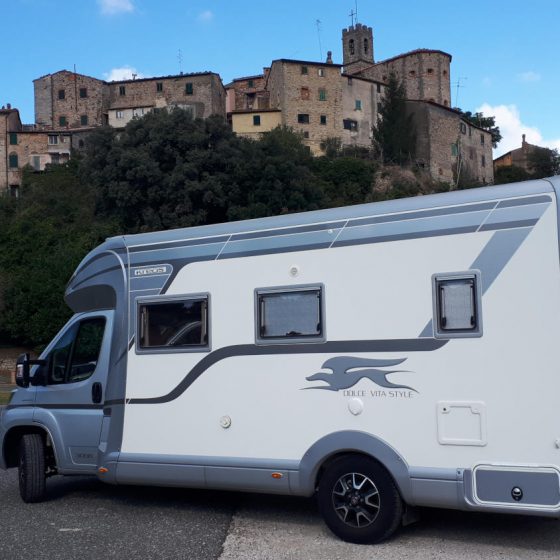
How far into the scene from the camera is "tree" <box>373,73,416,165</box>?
77062 millimetres

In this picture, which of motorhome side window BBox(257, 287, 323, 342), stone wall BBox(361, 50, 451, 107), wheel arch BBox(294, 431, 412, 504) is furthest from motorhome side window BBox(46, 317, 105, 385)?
stone wall BBox(361, 50, 451, 107)

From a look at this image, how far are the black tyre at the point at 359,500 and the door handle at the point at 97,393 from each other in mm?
2702

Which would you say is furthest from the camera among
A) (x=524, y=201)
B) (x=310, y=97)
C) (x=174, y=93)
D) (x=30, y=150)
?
(x=310, y=97)

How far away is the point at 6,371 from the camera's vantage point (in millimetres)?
43188

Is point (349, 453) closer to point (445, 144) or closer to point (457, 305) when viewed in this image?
point (457, 305)

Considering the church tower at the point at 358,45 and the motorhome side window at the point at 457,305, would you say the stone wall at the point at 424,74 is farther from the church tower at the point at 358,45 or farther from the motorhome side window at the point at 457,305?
the motorhome side window at the point at 457,305

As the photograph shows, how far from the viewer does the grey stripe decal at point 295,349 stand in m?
6.92

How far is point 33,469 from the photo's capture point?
919 cm

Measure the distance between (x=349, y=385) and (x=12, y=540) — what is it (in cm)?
344

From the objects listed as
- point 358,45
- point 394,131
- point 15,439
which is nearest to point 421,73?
point 358,45

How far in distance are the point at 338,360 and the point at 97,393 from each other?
2.87 metres

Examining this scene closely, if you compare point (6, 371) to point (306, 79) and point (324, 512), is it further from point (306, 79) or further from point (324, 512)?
point (306, 79)

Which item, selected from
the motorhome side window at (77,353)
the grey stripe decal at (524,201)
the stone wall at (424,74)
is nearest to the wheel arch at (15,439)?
the motorhome side window at (77,353)

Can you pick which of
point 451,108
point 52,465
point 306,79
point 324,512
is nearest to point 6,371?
point 52,465
